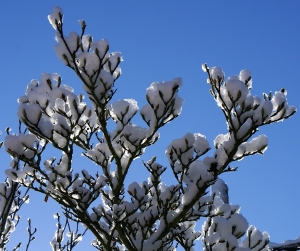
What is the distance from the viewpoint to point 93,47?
126 inches

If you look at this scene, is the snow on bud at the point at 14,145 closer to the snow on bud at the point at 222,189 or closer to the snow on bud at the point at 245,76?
the snow on bud at the point at 245,76

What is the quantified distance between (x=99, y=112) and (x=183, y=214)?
1213 mm

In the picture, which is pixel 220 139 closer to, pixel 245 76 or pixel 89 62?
pixel 245 76

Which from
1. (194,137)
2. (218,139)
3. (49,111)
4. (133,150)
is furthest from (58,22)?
(218,139)

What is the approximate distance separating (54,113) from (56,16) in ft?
2.85

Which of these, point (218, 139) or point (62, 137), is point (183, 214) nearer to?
point (218, 139)

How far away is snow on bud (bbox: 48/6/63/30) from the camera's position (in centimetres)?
319

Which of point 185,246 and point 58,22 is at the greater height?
point 58,22

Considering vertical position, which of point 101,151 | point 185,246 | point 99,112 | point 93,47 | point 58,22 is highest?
point 58,22

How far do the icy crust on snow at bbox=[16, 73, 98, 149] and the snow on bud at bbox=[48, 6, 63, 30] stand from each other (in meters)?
0.58

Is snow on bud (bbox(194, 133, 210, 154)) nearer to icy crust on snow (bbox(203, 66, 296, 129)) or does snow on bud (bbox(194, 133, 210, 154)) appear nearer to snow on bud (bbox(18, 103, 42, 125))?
icy crust on snow (bbox(203, 66, 296, 129))

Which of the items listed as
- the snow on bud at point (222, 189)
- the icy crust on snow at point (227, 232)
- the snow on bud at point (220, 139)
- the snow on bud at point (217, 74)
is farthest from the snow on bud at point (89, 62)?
the snow on bud at point (222, 189)

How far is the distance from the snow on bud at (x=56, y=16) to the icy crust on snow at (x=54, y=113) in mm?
581

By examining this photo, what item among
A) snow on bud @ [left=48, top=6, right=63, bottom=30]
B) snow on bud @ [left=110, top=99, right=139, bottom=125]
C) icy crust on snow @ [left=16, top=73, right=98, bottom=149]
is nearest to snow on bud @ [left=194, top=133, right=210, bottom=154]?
snow on bud @ [left=110, top=99, right=139, bottom=125]
